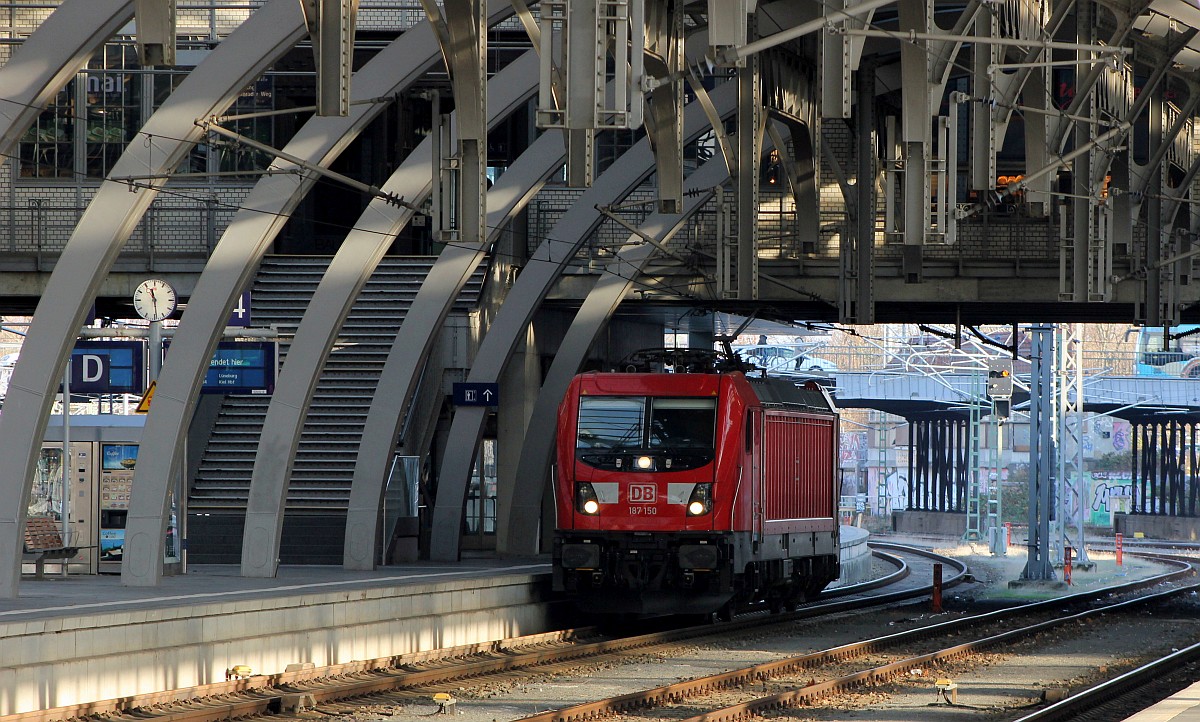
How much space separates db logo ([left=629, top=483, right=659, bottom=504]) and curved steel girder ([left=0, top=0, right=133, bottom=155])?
9.13m

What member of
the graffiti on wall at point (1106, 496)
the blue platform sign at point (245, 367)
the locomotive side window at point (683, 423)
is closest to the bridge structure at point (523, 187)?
the blue platform sign at point (245, 367)

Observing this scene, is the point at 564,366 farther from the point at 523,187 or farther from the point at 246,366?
the point at 246,366

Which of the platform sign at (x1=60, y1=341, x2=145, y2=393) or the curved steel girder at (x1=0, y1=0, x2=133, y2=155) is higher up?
the curved steel girder at (x1=0, y1=0, x2=133, y2=155)

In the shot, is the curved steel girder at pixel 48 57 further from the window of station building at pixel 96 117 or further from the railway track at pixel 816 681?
the window of station building at pixel 96 117

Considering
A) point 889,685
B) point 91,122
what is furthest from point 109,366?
point 889,685

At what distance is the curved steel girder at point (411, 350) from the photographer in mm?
23812

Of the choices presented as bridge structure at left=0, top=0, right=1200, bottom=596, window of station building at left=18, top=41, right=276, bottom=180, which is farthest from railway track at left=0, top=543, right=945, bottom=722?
window of station building at left=18, top=41, right=276, bottom=180

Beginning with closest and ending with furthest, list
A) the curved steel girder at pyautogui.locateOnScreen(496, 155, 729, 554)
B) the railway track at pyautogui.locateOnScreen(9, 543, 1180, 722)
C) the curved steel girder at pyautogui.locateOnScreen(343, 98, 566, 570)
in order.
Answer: the railway track at pyautogui.locateOnScreen(9, 543, 1180, 722) → the curved steel girder at pyautogui.locateOnScreen(343, 98, 566, 570) → the curved steel girder at pyautogui.locateOnScreen(496, 155, 729, 554)

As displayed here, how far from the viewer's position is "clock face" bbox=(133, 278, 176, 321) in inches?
Result: 909

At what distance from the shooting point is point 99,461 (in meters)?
22.6

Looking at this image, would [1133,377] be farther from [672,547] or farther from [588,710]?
[588,710]

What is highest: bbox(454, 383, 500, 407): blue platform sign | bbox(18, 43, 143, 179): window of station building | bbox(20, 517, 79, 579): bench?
bbox(18, 43, 143, 179): window of station building

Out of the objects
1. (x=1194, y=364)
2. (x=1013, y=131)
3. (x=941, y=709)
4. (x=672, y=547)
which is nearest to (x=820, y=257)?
(x=1013, y=131)

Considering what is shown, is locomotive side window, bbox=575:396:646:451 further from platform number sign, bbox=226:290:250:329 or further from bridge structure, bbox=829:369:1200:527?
bridge structure, bbox=829:369:1200:527
